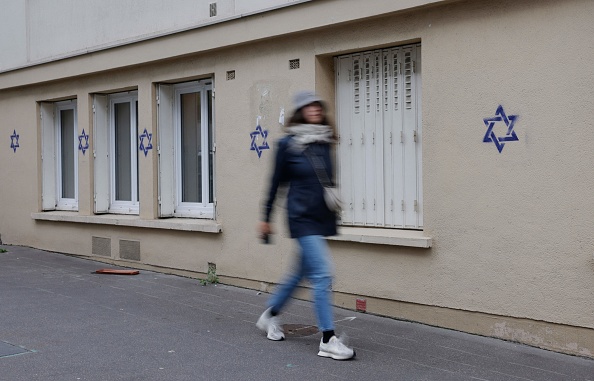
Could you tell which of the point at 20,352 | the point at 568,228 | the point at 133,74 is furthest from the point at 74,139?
the point at 568,228

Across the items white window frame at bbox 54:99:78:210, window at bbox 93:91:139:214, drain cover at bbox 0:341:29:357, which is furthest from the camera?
white window frame at bbox 54:99:78:210

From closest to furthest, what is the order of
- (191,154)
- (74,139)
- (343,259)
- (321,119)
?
(321,119)
(343,259)
(191,154)
(74,139)

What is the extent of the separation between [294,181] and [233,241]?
330cm

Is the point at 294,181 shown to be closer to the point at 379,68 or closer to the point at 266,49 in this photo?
the point at 379,68

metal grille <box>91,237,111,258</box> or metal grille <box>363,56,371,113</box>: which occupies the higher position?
metal grille <box>363,56,371,113</box>

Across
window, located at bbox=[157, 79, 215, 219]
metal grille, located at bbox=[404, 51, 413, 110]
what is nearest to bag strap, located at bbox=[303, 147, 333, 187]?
metal grille, located at bbox=[404, 51, 413, 110]

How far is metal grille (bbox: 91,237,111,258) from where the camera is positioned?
11.1 m

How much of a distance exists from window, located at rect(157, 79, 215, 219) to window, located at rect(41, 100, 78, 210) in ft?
9.37

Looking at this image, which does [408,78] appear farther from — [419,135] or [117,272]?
[117,272]

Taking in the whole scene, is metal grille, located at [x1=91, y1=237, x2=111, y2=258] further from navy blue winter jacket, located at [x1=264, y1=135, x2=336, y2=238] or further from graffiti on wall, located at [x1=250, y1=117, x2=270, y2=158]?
navy blue winter jacket, located at [x1=264, y1=135, x2=336, y2=238]

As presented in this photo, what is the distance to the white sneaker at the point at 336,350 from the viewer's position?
19.2 feet

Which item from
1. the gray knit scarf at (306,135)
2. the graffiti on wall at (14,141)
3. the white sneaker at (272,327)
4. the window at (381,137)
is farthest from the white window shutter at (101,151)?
the gray knit scarf at (306,135)

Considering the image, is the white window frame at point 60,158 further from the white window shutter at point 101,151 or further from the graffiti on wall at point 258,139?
the graffiti on wall at point 258,139

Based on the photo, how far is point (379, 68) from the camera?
7.83m
